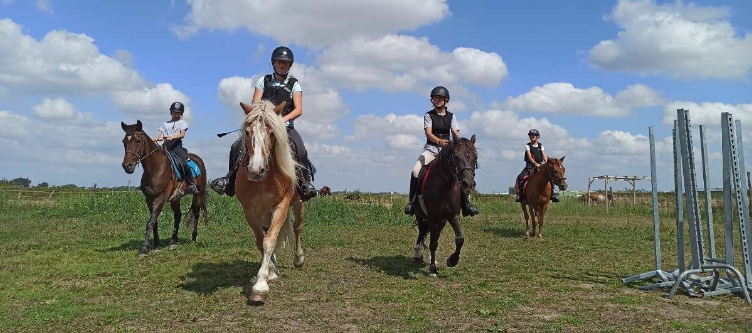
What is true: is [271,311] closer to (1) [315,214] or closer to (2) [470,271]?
(2) [470,271]

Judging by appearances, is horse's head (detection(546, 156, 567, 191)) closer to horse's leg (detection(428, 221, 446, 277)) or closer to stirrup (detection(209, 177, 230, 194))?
horse's leg (detection(428, 221, 446, 277))

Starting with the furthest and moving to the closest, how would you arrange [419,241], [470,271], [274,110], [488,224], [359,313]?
[488,224], [419,241], [470,271], [274,110], [359,313]

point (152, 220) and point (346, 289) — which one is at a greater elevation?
point (152, 220)

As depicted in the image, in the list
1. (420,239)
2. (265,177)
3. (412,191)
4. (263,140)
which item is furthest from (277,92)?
(420,239)

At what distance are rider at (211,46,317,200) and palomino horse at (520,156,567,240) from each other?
8.53 meters

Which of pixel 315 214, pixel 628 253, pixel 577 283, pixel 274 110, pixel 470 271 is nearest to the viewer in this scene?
pixel 274 110

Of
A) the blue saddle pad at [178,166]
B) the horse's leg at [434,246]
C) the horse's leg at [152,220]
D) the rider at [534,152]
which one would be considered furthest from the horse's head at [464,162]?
the rider at [534,152]

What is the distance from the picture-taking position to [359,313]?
5.94m

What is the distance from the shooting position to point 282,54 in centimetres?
804

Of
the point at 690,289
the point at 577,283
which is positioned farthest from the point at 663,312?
the point at 577,283

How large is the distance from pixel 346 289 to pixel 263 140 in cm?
245

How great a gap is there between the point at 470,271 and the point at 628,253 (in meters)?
4.77

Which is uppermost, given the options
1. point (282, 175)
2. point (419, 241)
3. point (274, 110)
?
point (274, 110)

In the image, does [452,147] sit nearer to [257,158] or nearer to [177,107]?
[257,158]
